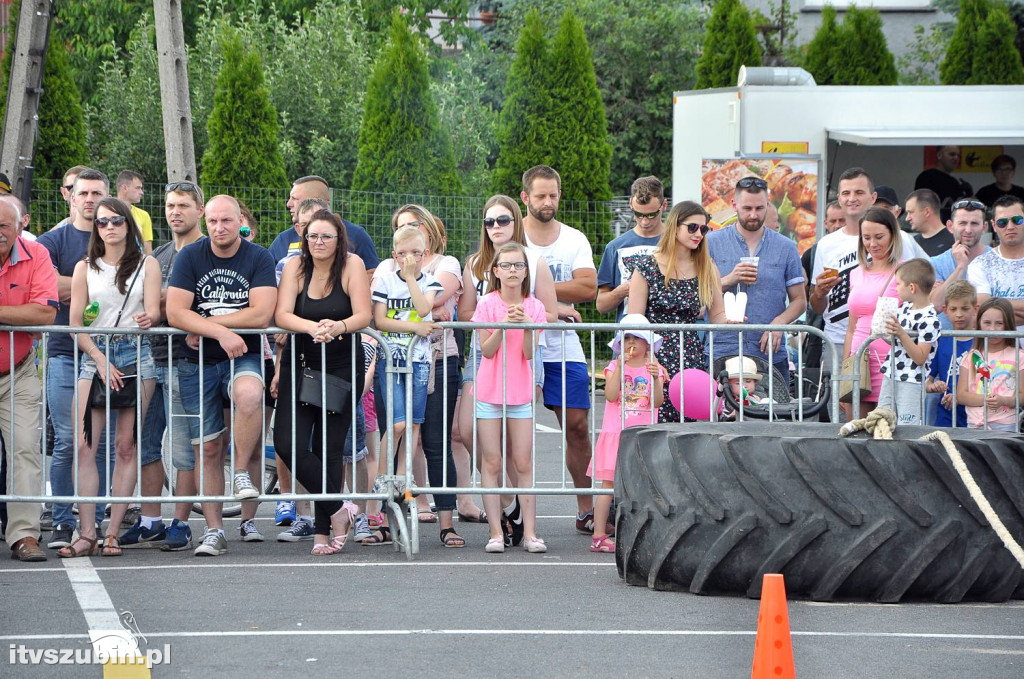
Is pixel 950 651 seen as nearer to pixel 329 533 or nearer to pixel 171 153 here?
pixel 329 533

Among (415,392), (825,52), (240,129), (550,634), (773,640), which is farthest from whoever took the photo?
(825,52)

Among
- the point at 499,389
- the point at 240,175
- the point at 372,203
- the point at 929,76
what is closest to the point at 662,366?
the point at 499,389

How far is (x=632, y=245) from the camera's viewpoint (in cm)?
907

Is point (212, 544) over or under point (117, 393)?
under

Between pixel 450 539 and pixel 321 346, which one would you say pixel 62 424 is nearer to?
pixel 321 346

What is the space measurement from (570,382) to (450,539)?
1210mm

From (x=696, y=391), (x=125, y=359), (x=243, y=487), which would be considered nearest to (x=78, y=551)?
(x=243, y=487)

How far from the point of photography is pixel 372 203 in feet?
66.5

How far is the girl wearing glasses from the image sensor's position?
328 inches

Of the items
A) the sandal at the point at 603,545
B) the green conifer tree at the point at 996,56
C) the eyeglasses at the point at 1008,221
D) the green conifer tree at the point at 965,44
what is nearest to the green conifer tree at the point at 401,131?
the green conifer tree at the point at 965,44

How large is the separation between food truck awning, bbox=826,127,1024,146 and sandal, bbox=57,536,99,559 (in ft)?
35.4

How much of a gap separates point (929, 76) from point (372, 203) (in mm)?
16653

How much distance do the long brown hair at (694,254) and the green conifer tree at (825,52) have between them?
18.0 metres

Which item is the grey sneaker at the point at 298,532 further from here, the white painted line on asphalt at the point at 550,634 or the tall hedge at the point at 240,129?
the tall hedge at the point at 240,129
